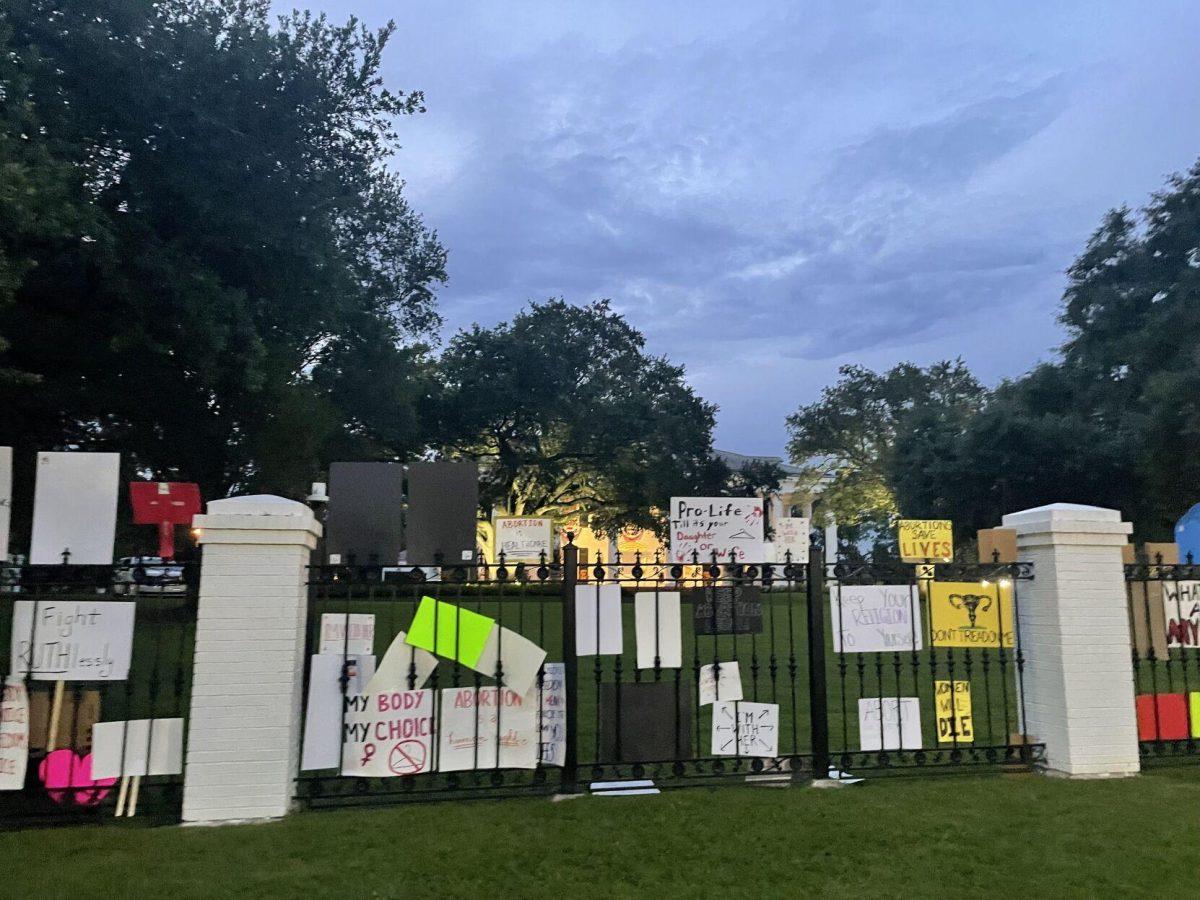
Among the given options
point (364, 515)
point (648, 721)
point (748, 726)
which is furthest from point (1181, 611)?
point (364, 515)

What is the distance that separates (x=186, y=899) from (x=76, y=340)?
368 inches

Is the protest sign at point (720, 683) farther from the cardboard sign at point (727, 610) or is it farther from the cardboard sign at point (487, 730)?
the cardboard sign at point (487, 730)

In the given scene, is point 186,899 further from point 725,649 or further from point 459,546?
point 725,649

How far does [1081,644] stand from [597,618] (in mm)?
3466

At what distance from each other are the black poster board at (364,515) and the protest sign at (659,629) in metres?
1.75

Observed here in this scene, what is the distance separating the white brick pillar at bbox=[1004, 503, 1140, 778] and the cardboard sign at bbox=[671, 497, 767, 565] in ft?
6.85

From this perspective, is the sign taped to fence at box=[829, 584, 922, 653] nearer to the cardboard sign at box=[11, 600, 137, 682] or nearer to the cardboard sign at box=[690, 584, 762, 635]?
the cardboard sign at box=[690, 584, 762, 635]

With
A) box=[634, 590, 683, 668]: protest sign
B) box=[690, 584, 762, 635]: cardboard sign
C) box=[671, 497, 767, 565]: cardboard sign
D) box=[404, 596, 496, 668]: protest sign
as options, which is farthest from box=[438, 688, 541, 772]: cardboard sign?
box=[671, 497, 767, 565]: cardboard sign

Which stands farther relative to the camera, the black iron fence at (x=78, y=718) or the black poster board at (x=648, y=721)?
the black poster board at (x=648, y=721)

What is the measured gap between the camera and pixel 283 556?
17.2 feet

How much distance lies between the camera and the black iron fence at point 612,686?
216 inches

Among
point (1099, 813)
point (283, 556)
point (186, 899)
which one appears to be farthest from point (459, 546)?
point (1099, 813)

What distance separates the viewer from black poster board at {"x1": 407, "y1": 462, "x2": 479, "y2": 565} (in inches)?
224

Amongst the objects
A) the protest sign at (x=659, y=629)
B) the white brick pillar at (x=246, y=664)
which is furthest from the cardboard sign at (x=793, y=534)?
the white brick pillar at (x=246, y=664)
